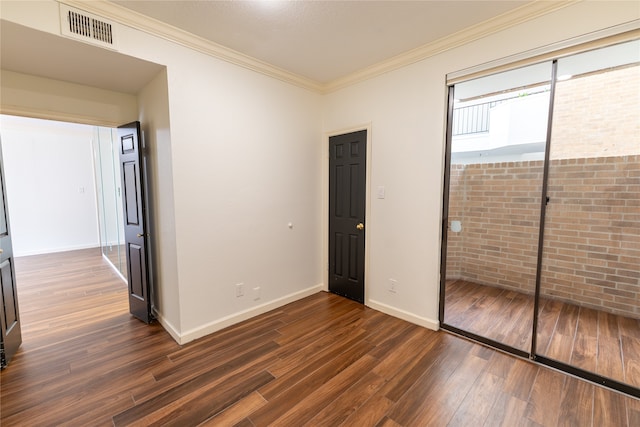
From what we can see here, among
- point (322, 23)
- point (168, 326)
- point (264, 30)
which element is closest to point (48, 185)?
point (168, 326)

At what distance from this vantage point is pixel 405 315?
2.95 m

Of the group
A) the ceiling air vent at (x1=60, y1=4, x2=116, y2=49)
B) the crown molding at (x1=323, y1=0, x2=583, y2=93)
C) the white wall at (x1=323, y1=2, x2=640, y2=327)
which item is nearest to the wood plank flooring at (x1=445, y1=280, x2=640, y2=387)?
the white wall at (x1=323, y1=2, x2=640, y2=327)

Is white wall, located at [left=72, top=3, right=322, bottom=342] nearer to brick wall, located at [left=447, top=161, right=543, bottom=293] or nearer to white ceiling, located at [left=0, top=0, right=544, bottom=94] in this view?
white ceiling, located at [left=0, top=0, right=544, bottom=94]

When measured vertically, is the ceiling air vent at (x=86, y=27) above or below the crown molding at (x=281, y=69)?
below

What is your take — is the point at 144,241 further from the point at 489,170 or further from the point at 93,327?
the point at 489,170

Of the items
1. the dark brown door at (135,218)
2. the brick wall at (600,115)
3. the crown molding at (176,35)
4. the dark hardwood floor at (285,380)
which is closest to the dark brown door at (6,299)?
the dark hardwood floor at (285,380)

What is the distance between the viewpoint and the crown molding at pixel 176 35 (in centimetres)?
195

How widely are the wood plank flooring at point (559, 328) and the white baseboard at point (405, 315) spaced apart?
8.4 inches

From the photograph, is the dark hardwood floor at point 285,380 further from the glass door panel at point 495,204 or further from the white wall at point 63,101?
the white wall at point 63,101

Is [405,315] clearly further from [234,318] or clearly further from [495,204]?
[495,204]

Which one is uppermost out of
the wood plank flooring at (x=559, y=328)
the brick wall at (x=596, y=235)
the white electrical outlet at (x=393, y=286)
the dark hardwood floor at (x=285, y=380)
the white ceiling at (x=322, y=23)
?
the white ceiling at (x=322, y=23)

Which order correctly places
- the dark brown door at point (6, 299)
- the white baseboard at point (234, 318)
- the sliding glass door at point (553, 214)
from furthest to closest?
the white baseboard at point (234, 318)
the sliding glass door at point (553, 214)
the dark brown door at point (6, 299)

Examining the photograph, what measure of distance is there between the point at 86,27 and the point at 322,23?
69.5 inches

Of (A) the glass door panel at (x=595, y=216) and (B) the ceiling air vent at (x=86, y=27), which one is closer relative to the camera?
(B) the ceiling air vent at (x=86, y=27)
